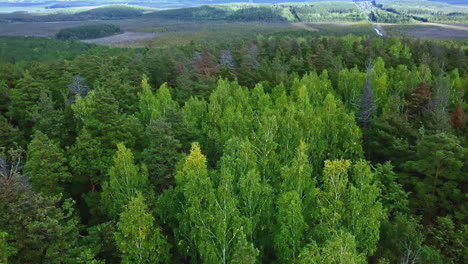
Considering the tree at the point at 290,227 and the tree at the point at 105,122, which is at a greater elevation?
the tree at the point at 105,122

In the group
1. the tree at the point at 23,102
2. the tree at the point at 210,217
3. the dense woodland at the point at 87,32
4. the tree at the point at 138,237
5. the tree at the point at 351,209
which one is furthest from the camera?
the dense woodland at the point at 87,32

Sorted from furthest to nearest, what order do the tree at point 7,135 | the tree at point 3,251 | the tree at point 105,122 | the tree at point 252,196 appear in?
1. the tree at point 7,135
2. the tree at point 105,122
3. the tree at point 252,196
4. the tree at point 3,251

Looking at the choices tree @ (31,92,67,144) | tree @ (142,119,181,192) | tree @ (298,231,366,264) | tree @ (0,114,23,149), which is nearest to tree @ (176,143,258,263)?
tree @ (298,231,366,264)

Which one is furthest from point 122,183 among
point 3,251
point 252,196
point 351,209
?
point 351,209

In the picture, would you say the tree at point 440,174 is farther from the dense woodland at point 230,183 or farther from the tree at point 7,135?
the tree at point 7,135

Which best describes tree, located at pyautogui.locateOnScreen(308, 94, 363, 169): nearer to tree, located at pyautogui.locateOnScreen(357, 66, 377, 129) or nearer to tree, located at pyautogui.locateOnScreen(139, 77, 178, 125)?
tree, located at pyautogui.locateOnScreen(357, 66, 377, 129)

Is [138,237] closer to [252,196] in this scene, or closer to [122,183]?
[122,183]

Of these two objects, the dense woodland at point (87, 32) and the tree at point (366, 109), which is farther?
the dense woodland at point (87, 32)

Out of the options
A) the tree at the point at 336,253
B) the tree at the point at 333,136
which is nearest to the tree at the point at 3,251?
the tree at the point at 336,253
